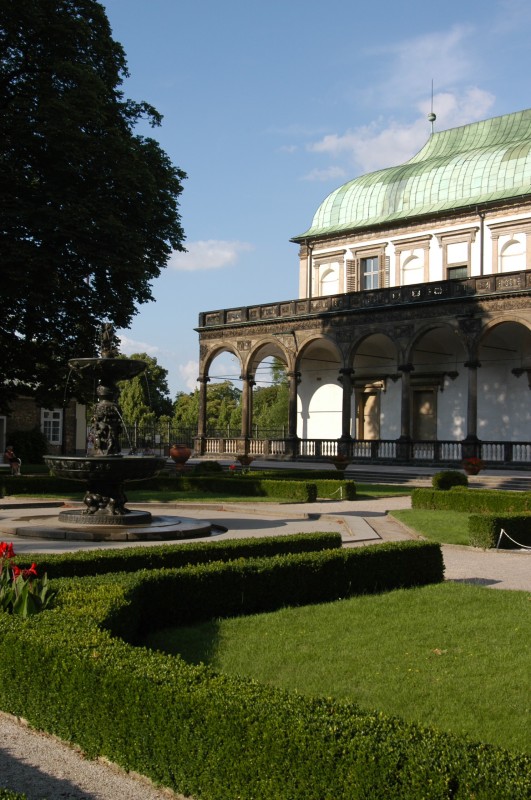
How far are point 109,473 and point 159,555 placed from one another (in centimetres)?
495

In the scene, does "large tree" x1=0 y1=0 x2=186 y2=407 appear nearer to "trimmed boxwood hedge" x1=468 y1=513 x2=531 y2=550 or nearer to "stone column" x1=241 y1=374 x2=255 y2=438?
"trimmed boxwood hedge" x1=468 y1=513 x2=531 y2=550

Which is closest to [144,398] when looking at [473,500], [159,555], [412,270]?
[412,270]

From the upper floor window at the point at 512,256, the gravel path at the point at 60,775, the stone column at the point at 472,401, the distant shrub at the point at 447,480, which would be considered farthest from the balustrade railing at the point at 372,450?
the gravel path at the point at 60,775

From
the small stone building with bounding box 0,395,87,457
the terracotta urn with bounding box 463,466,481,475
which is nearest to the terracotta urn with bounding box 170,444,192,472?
the terracotta urn with bounding box 463,466,481,475

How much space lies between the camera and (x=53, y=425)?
165 ft

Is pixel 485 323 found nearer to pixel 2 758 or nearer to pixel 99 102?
pixel 99 102

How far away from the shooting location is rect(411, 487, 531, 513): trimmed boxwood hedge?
18.7 m

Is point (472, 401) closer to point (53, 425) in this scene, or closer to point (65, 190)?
point (65, 190)

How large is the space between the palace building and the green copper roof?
75mm

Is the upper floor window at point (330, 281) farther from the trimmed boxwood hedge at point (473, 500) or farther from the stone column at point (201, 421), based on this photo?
the trimmed boxwood hedge at point (473, 500)

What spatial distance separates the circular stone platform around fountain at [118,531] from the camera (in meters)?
14.2

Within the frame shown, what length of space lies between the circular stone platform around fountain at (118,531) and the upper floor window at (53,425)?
114 ft

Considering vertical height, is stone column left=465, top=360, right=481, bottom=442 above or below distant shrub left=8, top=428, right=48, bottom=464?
above

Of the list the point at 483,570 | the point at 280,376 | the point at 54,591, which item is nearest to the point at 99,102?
the point at 483,570
